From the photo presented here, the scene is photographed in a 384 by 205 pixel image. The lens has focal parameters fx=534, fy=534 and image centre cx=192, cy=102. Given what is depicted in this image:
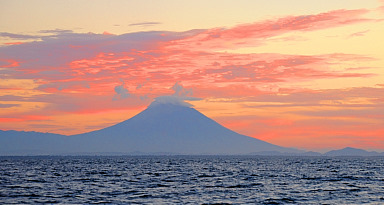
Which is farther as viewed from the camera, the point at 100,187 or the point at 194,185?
the point at 194,185

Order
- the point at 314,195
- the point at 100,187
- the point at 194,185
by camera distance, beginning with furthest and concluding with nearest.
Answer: the point at 194,185 < the point at 100,187 < the point at 314,195

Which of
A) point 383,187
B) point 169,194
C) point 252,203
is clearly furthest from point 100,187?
point 383,187

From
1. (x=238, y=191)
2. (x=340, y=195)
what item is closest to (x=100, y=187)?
(x=238, y=191)

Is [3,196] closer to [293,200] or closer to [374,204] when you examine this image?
[293,200]

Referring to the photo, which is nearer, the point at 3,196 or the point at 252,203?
the point at 252,203

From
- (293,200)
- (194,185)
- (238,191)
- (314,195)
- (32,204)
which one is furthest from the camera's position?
(194,185)

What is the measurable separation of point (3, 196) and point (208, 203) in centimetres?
2164

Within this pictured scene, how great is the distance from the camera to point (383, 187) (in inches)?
2724

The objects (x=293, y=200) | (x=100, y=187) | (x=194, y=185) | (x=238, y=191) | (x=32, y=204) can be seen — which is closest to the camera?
(x=32, y=204)

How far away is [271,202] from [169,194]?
12103mm

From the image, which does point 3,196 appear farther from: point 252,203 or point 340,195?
point 340,195

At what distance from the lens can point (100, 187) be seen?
218ft

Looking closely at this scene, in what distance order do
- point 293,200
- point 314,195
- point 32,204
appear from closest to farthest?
1. point 32,204
2. point 293,200
3. point 314,195

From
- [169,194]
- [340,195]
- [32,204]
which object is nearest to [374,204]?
[340,195]
